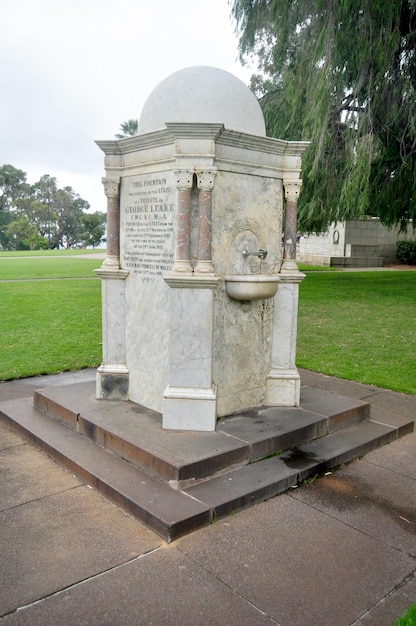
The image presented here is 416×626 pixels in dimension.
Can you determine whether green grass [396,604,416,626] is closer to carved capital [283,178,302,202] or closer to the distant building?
carved capital [283,178,302,202]

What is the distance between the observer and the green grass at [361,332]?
25.8 feet

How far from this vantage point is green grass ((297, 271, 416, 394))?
309 inches

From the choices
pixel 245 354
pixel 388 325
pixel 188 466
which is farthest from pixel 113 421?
pixel 388 325

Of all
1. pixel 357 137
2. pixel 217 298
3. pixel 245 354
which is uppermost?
pixel 357 137

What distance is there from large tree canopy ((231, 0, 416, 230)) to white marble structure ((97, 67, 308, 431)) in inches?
339

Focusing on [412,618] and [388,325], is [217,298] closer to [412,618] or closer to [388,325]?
[412,618]

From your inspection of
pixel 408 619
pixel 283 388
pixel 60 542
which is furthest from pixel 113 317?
pixel 408 619

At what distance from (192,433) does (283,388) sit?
125 centimetres

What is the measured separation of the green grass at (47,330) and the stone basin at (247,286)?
3.72 metres

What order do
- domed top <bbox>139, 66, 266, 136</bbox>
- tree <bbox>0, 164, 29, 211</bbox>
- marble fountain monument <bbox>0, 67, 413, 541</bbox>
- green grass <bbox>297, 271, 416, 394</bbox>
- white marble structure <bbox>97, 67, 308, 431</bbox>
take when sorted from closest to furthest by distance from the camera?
1. marble fountain monument <bbox>0, 67, 413, 541</bbox>
2. white marble structure <bbox>97, 67, 308, 431</bbox>
3. domed top <bbox>139, 66, 266, 136</bbox>
4. green grass <bbox>297, 271, 416, 394</bbox>
5. tree <bbox>0, 164, 29, 211</bbox>

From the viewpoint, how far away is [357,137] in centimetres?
1324

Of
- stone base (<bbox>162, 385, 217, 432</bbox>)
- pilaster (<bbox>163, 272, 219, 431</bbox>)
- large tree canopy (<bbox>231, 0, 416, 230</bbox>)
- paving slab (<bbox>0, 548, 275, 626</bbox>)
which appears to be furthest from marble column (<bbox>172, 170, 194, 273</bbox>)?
large tree canopy (<bbox>231, 0, 416, 230</bbox>)

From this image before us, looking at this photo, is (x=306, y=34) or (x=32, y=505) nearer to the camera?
(x=32, y=505)

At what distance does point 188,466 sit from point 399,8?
1240 centimetres
